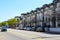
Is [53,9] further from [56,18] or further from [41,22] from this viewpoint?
[41,22]

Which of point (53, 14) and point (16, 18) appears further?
point (16, 18)

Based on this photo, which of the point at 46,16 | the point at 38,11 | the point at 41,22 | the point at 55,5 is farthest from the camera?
the point at 38,11

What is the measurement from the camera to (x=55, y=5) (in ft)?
251

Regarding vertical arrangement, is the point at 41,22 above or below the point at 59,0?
below

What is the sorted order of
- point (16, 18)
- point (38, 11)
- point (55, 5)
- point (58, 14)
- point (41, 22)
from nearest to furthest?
1. point (58, 14)
2. point (55, 5)
3. point (41, 22)
4. point (38, 11)
5. point (16, 18)

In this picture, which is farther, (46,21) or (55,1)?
(46,21)

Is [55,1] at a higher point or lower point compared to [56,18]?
higher

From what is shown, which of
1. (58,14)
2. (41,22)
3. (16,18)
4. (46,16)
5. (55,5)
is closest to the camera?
(58,14)

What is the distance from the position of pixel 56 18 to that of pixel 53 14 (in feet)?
8.93

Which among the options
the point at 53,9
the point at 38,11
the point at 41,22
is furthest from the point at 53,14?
the point at 38,11

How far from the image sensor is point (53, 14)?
7594 centimetres

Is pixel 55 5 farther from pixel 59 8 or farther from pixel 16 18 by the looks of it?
pixel 16 18

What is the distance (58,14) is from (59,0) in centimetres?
596

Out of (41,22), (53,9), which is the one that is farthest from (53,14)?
(41,22)
